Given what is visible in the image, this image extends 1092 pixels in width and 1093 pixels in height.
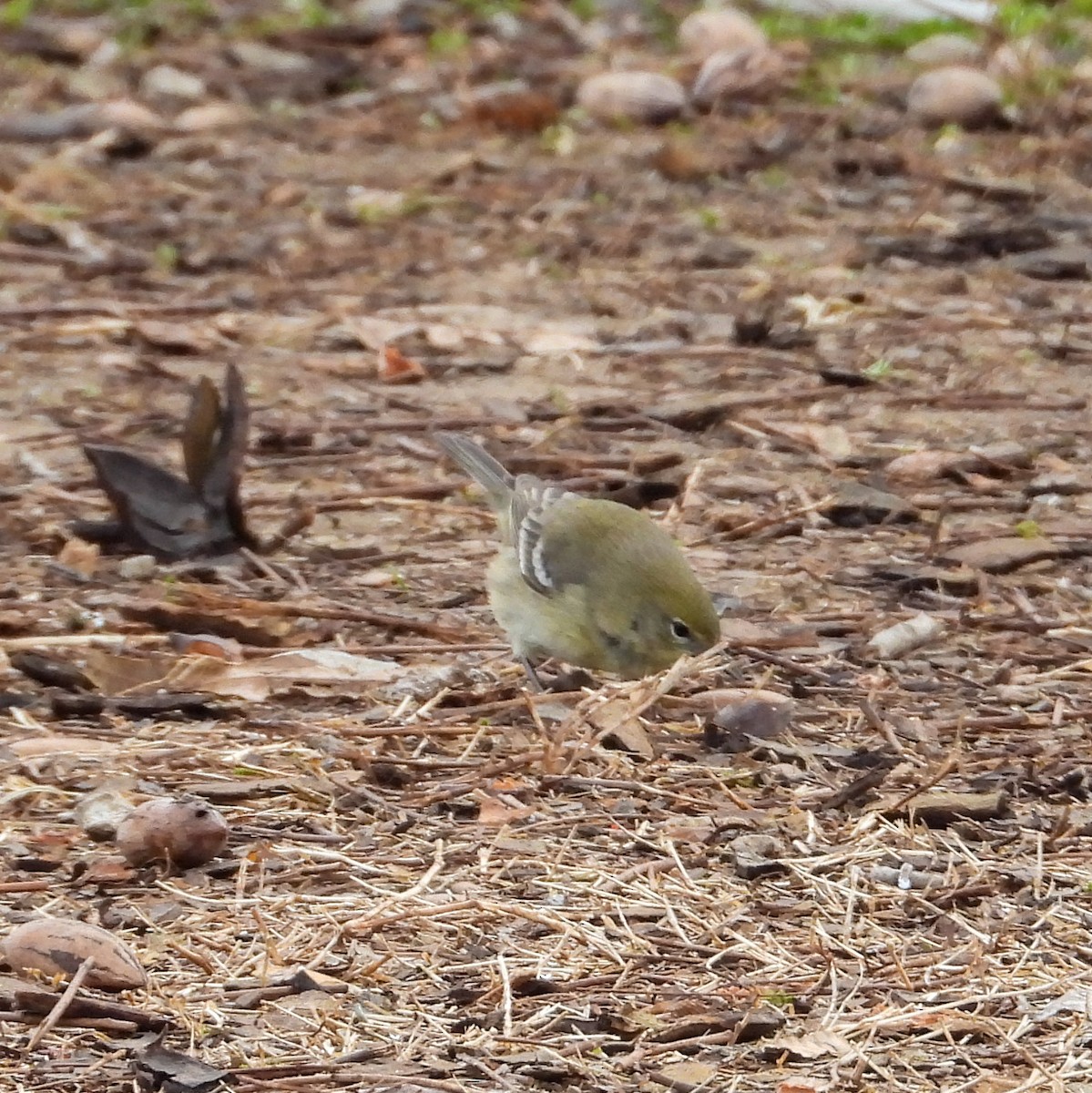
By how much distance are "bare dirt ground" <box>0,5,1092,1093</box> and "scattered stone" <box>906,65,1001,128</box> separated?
17 cm

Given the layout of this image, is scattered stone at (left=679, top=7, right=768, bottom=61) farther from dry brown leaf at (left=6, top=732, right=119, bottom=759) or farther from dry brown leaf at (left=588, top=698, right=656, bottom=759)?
dry brown leaf at (left=6, top=732, right=119, bottom=759)

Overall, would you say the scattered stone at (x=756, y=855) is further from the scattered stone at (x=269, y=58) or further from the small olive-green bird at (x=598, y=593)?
the scattered stone at (x=269, y=58)

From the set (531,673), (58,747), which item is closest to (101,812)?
(58,747)

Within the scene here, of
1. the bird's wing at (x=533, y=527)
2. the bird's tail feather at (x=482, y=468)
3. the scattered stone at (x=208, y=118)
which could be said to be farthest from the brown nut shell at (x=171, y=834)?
the scattered stone at (x=208, y=118)

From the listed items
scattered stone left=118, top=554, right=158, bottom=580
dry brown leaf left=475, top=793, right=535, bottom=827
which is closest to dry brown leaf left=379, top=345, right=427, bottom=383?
scattered stone left=118, top=554, right=158, bottom=580

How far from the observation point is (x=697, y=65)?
37.7ft

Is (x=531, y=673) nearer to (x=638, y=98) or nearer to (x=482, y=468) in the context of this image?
(x=482, y=468)

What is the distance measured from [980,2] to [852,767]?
854 centimetres

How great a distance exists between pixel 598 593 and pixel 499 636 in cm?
37

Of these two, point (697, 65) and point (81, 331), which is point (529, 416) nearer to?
point (81, 331)

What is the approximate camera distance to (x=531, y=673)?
4.98 meters

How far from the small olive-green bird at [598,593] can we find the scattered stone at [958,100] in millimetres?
6065

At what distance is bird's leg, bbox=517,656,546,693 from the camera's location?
4910 mm

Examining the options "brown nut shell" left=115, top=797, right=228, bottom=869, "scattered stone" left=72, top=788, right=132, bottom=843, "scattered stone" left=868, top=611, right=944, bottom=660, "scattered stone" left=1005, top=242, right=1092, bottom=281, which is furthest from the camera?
"scattered stone" left=1005, top=242, right=1092, bottom=281
